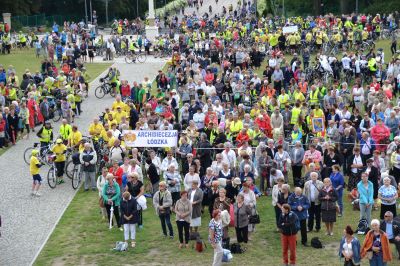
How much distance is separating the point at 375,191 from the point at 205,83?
13.1 meters

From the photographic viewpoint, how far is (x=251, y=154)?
22.9 meters

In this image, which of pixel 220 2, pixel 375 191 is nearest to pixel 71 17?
pixel 220 2

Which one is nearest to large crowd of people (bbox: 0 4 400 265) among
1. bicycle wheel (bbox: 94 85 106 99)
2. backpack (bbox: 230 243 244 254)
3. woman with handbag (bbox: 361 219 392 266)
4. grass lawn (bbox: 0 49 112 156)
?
woman with handbag (bbox: 361 219 392 266)

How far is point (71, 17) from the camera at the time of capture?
7925 centimetres

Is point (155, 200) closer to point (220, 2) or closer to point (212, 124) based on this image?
point (212, 124)

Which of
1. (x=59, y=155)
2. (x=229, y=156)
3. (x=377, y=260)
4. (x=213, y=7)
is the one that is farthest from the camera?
(x=213, y=7)

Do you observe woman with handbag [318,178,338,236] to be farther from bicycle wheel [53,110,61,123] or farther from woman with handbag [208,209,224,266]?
bicycle wheel [53,110,61,123]

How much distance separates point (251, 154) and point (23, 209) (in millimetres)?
6060

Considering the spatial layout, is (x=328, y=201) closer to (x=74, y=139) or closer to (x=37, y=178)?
(x=37, y=178)

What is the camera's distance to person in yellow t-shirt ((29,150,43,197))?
22688 millimetres

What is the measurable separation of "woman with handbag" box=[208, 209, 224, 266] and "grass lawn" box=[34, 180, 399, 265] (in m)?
0.65

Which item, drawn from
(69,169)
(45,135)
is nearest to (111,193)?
(69,169)

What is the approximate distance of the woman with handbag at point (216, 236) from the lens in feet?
56.5

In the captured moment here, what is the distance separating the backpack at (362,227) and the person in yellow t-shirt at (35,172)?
8578mm
